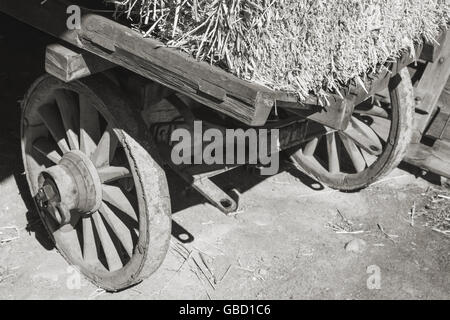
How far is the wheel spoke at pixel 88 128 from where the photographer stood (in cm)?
277

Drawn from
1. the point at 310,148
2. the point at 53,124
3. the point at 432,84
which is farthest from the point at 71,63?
the point at 432,84

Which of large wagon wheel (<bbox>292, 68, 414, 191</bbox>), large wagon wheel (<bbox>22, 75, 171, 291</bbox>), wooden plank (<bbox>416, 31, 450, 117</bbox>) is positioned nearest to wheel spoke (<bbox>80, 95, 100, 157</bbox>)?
large wagon wheel (<bbox>22, 75, 171, 291</bbox>)

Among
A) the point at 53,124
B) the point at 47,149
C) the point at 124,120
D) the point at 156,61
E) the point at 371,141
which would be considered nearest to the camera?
the point at 156,61

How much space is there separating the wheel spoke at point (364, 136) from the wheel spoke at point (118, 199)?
1.83 m

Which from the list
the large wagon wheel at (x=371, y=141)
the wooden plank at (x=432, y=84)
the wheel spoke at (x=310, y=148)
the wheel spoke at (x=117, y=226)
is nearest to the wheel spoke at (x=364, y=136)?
the large wagon wheel at (x=371, y=141)

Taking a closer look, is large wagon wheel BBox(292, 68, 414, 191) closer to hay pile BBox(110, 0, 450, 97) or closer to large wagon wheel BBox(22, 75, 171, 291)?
hay pile BBox(110, 0, 450, 97)

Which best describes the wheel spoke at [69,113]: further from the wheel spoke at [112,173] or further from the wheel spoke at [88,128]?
the wheel spoke at [112,173]

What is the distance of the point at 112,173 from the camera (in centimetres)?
275

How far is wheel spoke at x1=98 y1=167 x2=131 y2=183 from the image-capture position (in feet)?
9.00

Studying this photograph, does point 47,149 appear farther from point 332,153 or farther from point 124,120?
point 332,153

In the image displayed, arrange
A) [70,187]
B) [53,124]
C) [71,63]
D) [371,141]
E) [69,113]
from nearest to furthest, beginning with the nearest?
1. [71,63]
2. [70,187]
3. [69,113]
4. [53,124]
5. [371,141]

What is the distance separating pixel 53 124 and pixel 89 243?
0.68 meters

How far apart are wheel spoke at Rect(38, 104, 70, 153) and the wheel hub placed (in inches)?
8.7
